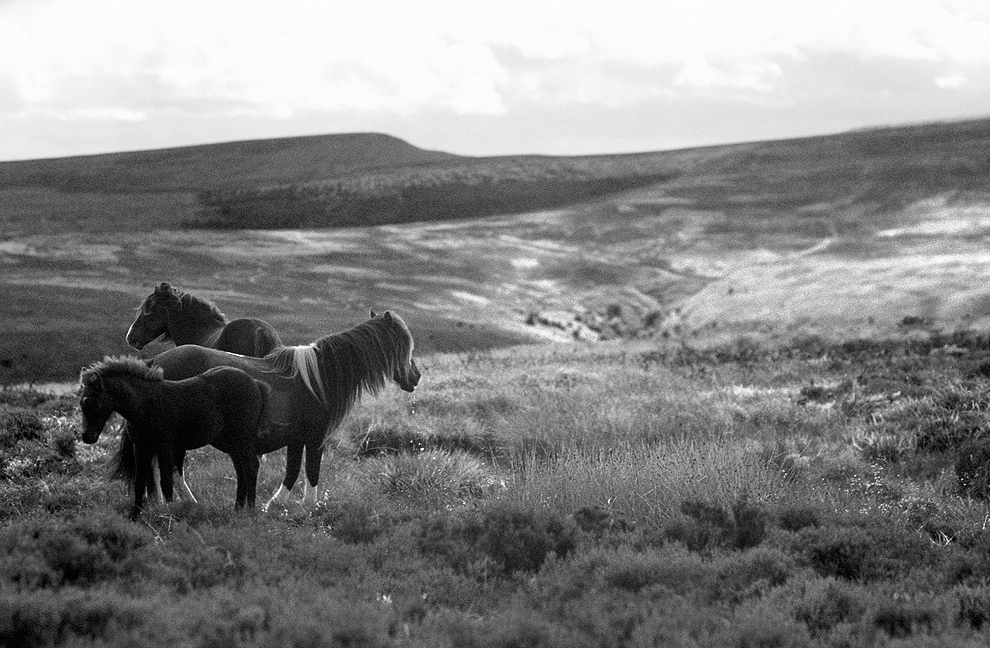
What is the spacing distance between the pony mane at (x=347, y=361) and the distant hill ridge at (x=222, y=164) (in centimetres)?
9049

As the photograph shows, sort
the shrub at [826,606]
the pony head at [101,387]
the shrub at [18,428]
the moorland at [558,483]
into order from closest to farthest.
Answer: the moorland at [558,483] < the shrub at [826,606] < the pony head at [101,387] < the shrub at [18,428]

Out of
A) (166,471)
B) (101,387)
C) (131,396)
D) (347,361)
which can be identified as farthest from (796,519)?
(101,387)

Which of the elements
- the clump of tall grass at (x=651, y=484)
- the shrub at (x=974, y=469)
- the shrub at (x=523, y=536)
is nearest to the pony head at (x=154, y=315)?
the clump of tall grass at (x=651, y=484)

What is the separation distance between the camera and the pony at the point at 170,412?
903cm

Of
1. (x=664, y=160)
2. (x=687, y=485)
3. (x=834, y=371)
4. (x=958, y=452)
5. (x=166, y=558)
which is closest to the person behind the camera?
(x=166, y=558)

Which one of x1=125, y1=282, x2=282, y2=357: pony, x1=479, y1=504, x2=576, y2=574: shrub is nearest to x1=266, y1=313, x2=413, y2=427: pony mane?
x1=479, y1=504, x2=576, y2=574: shrub

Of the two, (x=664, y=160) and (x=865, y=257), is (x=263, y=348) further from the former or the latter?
(x=664, y=160)

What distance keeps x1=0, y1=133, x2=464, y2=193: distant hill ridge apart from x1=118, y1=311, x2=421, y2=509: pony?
9053cm

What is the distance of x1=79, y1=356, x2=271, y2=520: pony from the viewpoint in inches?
356

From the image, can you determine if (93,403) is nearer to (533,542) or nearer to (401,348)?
(401,348)

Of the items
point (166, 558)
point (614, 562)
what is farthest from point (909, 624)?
point (166, 558)

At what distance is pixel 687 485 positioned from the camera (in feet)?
36.3

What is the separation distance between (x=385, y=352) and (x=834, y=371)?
16460 mm

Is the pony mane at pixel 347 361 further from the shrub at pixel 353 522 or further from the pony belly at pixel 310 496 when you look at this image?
the shrub at pixel 353 522
